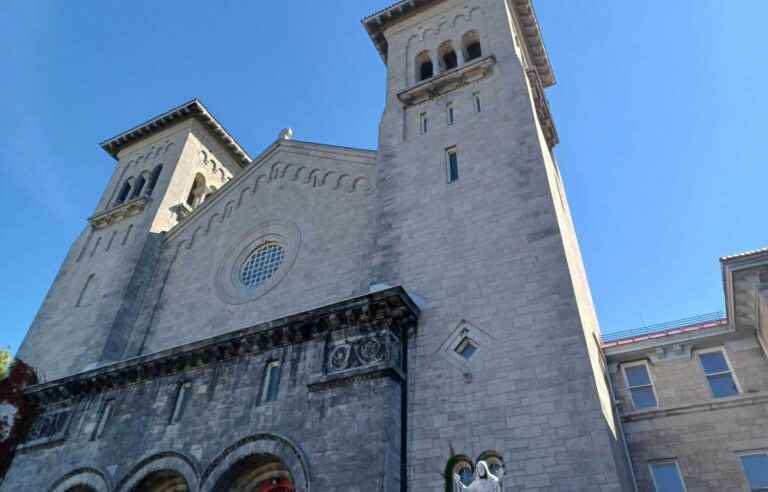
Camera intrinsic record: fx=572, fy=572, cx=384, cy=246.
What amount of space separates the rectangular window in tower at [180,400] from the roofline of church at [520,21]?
62.5 ft

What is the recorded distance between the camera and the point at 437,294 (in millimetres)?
16484

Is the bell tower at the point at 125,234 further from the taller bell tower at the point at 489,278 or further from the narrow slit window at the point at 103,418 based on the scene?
the taller bell tower at the point at 489,278

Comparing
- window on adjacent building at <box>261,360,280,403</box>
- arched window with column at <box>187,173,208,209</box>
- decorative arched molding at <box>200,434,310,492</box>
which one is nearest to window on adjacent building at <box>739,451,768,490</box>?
decorative arched molding at <box>200,434,310,492</box>

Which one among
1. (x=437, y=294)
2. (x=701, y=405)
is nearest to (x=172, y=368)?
(x=437, y=294)

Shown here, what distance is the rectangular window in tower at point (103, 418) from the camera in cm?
1878

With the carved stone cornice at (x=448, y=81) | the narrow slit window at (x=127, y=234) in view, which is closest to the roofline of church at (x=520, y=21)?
the carved stone cornice at (x=448, y=81)

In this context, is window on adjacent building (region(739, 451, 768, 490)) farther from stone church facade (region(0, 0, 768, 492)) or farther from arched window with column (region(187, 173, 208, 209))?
arched window with column (region(187, 173, 208, 209))

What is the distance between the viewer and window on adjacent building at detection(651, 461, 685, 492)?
1502 cm

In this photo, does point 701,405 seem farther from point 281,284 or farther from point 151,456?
point 151,456

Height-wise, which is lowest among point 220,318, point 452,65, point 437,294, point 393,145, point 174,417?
point 174,417

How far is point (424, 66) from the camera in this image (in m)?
26.6

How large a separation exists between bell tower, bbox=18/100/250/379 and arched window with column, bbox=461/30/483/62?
14.2m

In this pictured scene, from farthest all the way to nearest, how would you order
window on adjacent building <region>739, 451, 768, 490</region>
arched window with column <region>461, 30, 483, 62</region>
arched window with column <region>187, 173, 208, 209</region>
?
arched window with column <region>187, 173, 208, 209</region>, arched window with column <region>461, 30, 483, 62</region>, window on adjacent building <region>739, 451, 768, 490</region>

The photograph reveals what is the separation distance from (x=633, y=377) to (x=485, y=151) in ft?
28.0
